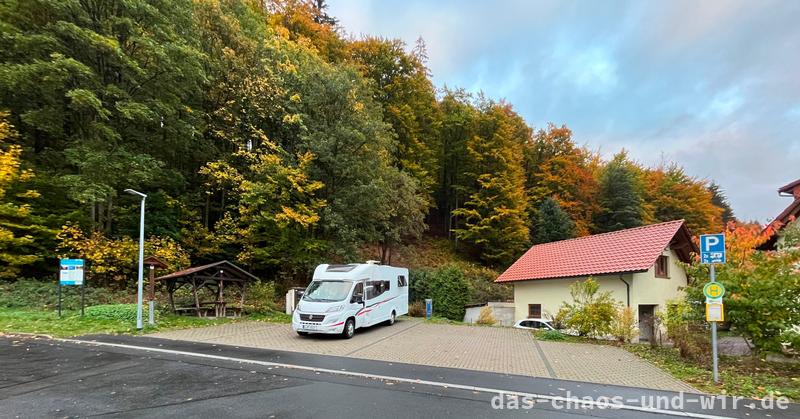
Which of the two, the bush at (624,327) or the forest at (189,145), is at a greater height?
the forest at (189,145)

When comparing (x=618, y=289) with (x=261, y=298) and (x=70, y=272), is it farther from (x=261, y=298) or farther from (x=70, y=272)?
(x=70, y=272)

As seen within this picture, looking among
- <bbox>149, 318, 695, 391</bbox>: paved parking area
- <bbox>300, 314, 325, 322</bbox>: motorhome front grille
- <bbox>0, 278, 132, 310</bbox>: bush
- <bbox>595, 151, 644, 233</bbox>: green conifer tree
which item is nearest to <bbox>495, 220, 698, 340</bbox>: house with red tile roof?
<bbox>149, 318, 695, 391</bbox>: paved parking area

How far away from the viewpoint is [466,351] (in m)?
11.8

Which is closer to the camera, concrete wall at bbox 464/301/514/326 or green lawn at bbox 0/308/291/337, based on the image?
green lawn at bbox 0/308/291/337

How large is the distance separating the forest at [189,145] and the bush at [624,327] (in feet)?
45.5

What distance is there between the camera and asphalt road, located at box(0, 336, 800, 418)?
6129 mm

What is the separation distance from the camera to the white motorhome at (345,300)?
13.2m

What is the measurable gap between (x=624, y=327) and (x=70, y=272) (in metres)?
19.5

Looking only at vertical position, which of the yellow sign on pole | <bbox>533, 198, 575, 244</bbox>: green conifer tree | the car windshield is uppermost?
<bbox>533, 198, 575, 244</bbox>: green conifer tree

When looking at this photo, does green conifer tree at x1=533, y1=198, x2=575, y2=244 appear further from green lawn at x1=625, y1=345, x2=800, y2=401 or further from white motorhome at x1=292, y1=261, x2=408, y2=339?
green lawn at x1=625, y1=345, x2=800, y2=401

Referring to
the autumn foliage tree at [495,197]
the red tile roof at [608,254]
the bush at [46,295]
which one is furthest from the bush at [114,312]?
the autumn foliage tree at [495,197]

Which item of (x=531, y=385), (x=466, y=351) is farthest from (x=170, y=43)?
(x=531, y=385)

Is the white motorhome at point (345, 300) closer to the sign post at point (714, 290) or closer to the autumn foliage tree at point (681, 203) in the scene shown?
the sign post at point (714, 290)

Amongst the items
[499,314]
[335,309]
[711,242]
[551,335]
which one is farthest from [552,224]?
[711,242]
